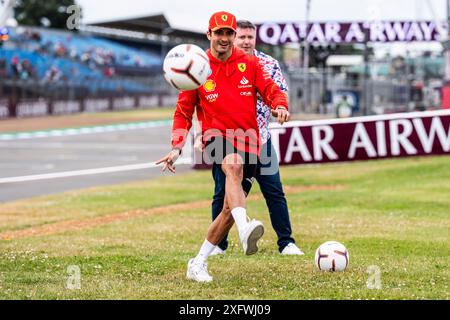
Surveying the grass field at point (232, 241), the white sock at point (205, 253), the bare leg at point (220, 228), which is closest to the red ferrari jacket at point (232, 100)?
the bare leg at point (220, 228)

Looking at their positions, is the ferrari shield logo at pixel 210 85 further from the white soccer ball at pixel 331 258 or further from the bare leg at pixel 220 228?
the white soccer ball at pixel 331 258

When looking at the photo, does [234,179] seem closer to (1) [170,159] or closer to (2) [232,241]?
(1) [170,159]

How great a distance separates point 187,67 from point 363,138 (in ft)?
42.7

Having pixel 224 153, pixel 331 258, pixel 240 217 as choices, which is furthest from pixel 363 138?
pixel 240 217

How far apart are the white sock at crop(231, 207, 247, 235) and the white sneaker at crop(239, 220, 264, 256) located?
0.33 feet

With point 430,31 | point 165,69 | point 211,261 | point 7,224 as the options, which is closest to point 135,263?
point 211,261

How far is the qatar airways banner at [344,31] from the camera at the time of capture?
28.0 meters

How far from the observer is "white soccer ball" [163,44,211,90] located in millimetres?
7375

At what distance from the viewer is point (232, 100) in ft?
25.9

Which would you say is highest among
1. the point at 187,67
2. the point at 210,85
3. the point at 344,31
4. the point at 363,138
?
the point at 344,31

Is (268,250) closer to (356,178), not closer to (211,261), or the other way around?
(211,261)

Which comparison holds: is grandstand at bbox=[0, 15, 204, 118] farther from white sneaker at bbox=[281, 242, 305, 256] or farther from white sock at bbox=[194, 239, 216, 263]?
white sock at bbox=[194, 239, 216, 263]

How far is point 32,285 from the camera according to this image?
776 cm

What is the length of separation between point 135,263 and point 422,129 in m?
12.0
